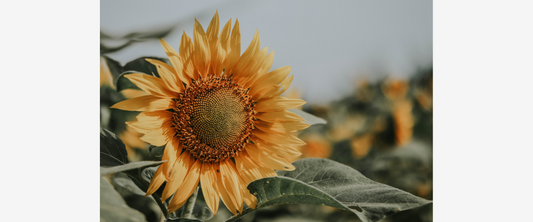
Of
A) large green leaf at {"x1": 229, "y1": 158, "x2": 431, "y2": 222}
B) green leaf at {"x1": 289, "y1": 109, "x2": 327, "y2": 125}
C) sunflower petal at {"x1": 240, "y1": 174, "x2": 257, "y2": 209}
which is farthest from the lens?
green leaf at {"x1": 289, "y1": 109, "x2": 327, "y2": 125}

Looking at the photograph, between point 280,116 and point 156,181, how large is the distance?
36 centimetres

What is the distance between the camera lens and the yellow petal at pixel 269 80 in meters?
1.03

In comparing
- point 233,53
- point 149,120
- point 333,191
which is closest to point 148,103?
point 149,120

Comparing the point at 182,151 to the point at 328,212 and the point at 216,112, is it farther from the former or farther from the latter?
the point at 328,212

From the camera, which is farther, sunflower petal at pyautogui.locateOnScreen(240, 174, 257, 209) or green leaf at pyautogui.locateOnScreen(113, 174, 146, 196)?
green leaf at pyautogui.locateOnScreen(113, 174, 146, 196)

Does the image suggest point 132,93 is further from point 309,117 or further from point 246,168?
point 309,117

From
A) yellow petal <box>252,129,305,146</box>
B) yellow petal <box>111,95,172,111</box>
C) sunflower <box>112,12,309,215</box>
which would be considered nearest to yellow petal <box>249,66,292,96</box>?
sunflower <box>112,12,309,215</box>

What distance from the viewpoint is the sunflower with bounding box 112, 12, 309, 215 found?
965mm

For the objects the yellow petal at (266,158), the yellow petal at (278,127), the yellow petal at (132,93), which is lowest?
the yellow petal at (266,158)

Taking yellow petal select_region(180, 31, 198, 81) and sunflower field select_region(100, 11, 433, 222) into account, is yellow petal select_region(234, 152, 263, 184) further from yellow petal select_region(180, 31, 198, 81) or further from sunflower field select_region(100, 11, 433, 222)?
yellow petal select_region(180, 31, 198, 81)

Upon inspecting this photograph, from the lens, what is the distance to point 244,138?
1025 mm

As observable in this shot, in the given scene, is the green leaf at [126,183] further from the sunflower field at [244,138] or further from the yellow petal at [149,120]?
the yellow petal at [149,120]

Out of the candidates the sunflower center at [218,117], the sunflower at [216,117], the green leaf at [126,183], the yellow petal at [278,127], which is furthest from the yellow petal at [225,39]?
the green leaf at [126,183]

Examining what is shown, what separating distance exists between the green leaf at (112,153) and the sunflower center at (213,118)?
0.14 meters
